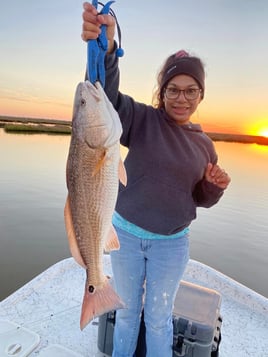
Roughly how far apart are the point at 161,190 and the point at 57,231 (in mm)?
6533

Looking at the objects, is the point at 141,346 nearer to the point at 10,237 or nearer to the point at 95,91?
the point at 95,91

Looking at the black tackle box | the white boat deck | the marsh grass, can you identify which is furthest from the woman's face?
the marsh grass

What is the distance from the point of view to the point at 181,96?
7.07 feet

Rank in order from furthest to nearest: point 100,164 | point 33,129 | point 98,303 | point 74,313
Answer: point 33,129
point 74,313
point 98,303
point 100,164

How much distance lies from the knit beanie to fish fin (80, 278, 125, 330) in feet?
4.54

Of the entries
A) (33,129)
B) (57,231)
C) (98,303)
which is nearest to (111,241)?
(98,303)

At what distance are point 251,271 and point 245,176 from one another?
41.0 ft

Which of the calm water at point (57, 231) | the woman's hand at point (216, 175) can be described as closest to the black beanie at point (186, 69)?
the woman's hand at point (216, 175)

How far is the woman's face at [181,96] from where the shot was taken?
2150 mm

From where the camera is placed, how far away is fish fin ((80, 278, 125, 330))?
1709mm

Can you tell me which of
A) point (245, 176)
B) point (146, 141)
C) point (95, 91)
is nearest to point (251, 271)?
point (146, 141)

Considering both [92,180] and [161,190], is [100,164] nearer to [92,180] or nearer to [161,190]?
[92,180]

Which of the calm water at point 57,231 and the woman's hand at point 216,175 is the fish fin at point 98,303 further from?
the calm water at point 57,231

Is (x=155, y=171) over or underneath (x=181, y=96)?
underneath
